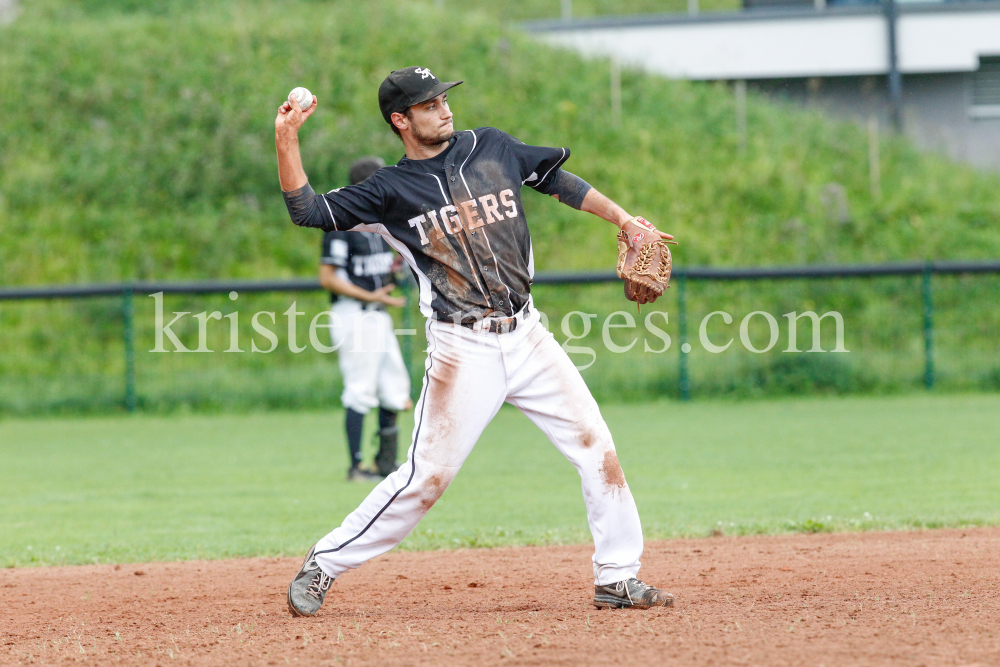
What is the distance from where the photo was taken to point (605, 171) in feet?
64.8

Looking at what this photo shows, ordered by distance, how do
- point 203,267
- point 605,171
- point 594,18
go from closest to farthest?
point 203,267 < point 605,171 < point 594,18

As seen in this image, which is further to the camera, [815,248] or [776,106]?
[776,106]

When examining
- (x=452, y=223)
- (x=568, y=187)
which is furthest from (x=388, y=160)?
(x=452, y=223)

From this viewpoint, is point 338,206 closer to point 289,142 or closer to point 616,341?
point 289,142

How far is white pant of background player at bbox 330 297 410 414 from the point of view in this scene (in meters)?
8.45

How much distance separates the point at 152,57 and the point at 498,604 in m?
19.7

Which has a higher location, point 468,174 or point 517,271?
point 468,174

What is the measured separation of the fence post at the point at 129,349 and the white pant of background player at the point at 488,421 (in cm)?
1099

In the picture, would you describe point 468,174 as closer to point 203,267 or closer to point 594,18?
point 203,267

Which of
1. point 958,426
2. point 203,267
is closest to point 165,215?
point 203,267

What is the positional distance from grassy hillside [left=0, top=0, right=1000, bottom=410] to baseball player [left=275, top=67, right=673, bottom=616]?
10.5 meters

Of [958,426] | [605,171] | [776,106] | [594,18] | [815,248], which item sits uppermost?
[594,18]

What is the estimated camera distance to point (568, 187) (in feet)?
14.8

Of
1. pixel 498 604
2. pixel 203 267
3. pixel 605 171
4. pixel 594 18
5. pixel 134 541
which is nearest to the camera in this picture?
pixel 498 604
